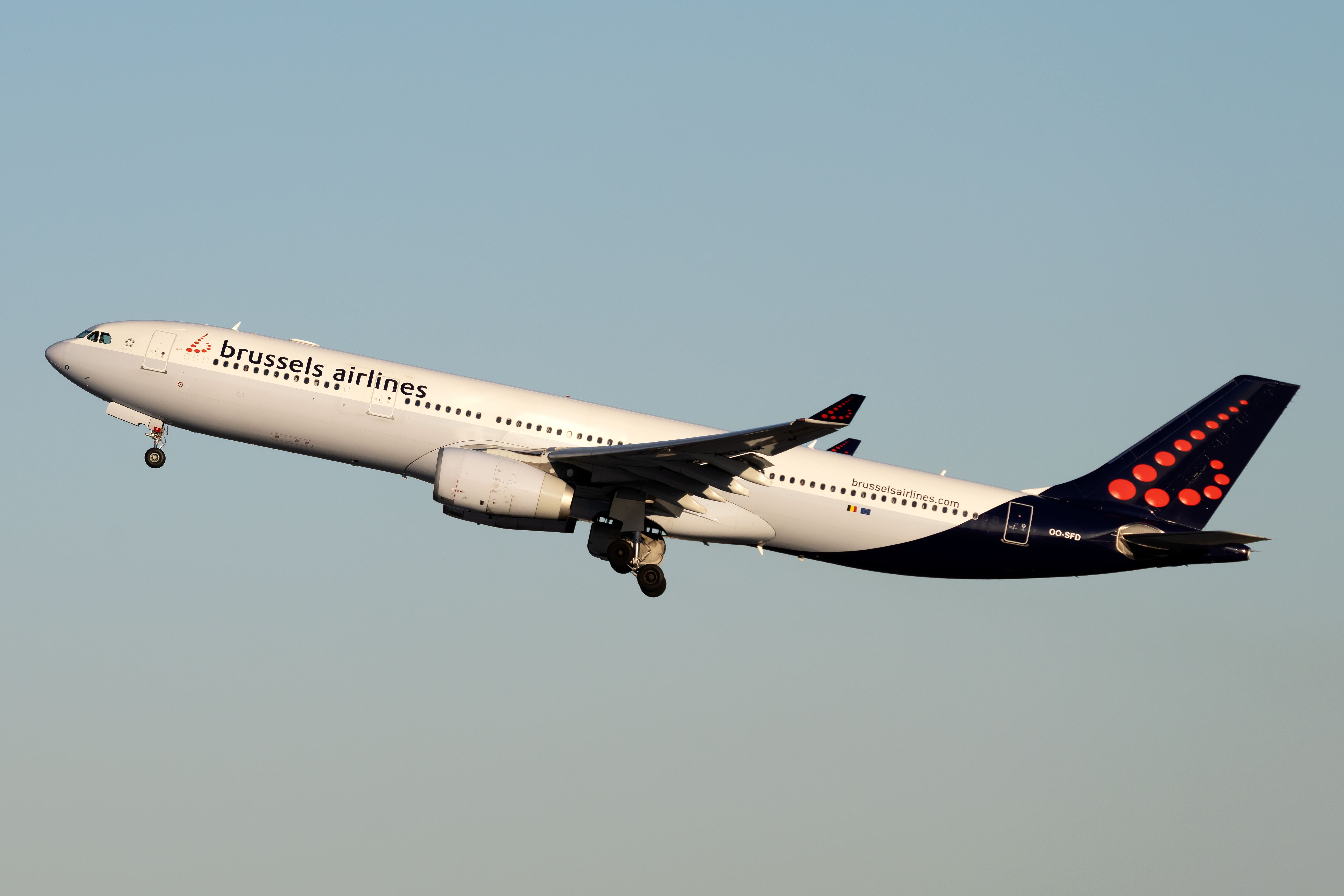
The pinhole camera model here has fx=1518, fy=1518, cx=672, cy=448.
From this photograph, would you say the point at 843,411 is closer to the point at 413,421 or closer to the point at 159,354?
the point at 413,421

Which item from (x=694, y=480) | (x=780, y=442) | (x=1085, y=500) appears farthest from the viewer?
(x=1085, y=500)

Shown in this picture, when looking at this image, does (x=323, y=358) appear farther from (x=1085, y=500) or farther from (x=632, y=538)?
(x=1085, y=500)

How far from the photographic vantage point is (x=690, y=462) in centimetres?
3669

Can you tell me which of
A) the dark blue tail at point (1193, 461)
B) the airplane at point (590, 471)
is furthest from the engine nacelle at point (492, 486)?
the dark blue tail at point (1193, 461)

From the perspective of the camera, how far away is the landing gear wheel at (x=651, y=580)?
3950cm

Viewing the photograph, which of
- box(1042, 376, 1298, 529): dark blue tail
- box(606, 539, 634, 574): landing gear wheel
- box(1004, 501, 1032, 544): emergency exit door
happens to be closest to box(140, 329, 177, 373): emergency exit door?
box(606, 539, 634, 574): landing gear wheel

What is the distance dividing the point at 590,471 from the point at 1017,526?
37.8 feet

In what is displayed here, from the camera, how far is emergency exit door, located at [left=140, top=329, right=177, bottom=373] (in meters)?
39.1

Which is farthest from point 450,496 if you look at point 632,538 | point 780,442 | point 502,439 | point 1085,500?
point 1085,500

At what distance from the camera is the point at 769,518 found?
128 ft

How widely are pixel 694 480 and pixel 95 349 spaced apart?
53.0 feet

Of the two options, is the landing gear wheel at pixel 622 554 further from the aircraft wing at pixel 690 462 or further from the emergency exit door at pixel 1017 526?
the emergency exit door at pixel 1017 526

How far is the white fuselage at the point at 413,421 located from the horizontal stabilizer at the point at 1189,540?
13.4ft

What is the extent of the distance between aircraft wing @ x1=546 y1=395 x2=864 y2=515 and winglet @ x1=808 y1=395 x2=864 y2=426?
1.55 ft
